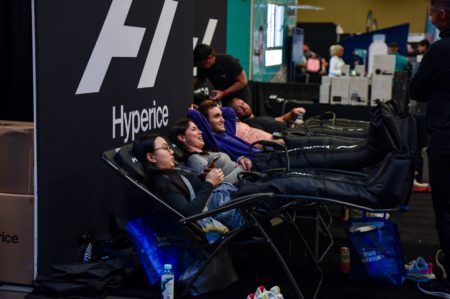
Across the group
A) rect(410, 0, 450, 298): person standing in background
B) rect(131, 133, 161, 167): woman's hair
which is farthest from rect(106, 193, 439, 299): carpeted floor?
rect(131, 133, 161, 167): woman's hair

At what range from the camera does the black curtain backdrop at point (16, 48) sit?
343 cm

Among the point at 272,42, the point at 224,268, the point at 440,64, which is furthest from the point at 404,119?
the point at 272,42

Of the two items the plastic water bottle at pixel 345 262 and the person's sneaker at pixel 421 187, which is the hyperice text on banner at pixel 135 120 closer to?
the plastic water bottle at pixel 345 262

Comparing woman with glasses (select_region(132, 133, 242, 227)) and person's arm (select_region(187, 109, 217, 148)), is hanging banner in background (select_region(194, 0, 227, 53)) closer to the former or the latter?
person's arm (select_region(187, 109, 217, 148))

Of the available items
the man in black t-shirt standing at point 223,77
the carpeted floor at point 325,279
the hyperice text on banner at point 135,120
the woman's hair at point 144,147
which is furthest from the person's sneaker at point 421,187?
the woman's hair at point 144,147

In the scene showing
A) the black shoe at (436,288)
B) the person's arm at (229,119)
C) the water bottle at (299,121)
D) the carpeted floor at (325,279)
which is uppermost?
the person's arm at (229,119)

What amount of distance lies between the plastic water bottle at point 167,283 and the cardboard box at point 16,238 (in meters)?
0.68

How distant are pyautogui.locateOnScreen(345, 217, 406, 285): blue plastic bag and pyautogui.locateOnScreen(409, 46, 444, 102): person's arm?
705mm

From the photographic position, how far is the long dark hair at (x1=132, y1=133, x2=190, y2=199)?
135 inches

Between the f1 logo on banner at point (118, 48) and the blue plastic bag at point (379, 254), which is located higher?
the f1 logo on banner at point (118, 48)

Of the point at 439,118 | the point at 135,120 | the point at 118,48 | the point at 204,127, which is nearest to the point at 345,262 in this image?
the point at 439,118

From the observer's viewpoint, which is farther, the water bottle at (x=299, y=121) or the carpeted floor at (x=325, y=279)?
the water bottle at (x=299, y=121)

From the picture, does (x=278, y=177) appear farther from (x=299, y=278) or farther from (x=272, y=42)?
(x=272, y=42)

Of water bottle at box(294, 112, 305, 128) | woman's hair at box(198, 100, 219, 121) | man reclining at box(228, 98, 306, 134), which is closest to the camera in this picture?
woman's hair at box(198, 100, 219, 121)
